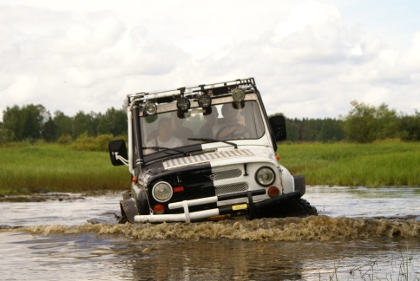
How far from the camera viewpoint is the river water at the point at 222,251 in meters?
6.68

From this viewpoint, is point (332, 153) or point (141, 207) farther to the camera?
point (332, 153)

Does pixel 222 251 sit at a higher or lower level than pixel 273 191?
lower

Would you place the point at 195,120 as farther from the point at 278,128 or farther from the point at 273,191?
the point at 273,191

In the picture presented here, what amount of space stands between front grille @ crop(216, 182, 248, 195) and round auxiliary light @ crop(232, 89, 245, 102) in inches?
63.9

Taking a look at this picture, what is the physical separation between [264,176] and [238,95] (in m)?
1.64

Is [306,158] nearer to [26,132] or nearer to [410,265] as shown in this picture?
[410,265]

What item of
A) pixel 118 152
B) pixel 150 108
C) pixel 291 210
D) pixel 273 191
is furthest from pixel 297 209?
pixel 118 152

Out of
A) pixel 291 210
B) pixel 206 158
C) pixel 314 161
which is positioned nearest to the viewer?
pixel 206 158

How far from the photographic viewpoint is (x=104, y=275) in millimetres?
6797

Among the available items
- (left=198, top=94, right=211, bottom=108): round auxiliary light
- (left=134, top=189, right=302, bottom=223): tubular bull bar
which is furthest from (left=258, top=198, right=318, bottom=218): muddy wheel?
(left=198, top=94, right=211, bottom=108): round auxiliary light

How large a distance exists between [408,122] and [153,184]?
69900mm

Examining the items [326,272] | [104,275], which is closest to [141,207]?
[104,275]

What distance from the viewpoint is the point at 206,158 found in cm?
893

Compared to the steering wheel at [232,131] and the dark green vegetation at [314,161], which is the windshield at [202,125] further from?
the dark green vegetation at [314,161]
